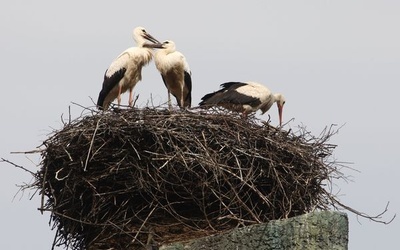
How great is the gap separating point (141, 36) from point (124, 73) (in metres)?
0.82

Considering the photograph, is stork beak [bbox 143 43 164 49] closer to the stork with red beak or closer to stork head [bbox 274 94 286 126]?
the stork with red beak

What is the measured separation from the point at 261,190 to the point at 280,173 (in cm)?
23

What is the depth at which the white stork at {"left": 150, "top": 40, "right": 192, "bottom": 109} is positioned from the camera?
1286cm

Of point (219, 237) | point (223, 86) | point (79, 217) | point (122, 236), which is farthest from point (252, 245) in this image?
point (223, 86)

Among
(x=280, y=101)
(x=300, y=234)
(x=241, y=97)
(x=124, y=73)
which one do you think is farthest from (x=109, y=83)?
(x=300, y=234)

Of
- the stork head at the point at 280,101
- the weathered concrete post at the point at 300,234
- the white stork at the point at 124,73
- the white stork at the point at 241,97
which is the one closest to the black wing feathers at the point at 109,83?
the white stork at the point at 124,73

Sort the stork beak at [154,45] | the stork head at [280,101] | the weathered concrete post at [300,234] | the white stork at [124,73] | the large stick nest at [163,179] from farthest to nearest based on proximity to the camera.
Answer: the stork head at [280,101]
the stork beak at [154,45]
the white stork at [124,73]
the large stick nest at [163,179]
the weathered concrete post at [300,234]

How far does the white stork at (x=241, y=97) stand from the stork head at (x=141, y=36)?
1.03 meters

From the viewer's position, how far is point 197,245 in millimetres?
7691

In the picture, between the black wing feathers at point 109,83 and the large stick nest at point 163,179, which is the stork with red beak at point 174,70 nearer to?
the black wing feathers at point 109,83

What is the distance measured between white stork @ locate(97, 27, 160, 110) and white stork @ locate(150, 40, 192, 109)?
0.58 feet

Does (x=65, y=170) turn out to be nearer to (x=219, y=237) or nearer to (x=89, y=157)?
(x=89, y=157)

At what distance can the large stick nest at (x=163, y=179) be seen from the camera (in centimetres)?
890

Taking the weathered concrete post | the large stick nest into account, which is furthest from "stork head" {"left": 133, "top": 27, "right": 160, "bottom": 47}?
the weathered concrete post
